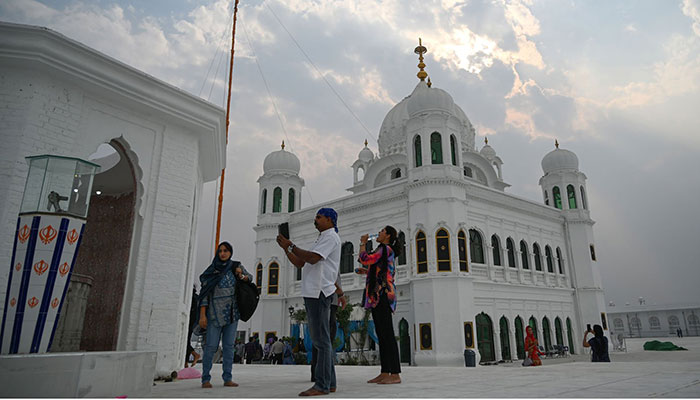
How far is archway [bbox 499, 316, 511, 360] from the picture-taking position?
768 inches

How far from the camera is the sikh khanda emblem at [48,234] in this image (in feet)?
14.1

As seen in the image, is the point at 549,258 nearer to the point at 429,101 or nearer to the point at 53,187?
the point at 429,101

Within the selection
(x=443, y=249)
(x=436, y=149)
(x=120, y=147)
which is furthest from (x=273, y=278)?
(x=120, y=147)

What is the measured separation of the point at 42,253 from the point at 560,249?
80.1 feet

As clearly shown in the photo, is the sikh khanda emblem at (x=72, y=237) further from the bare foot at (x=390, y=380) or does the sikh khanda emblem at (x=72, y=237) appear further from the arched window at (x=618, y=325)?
the arched window at (x=618, y=325)

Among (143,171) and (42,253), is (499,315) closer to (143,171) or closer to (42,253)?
(143,171)

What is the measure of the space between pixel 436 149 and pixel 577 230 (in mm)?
10512

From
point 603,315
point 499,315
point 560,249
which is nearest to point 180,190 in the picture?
point 499,315

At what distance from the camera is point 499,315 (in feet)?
63.9

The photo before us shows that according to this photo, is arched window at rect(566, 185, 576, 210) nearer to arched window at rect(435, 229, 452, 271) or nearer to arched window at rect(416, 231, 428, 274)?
arched window at rect(435, 229, 452, 271)

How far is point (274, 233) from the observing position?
2469cm

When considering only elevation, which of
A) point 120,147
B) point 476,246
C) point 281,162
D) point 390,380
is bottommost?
point 390,380

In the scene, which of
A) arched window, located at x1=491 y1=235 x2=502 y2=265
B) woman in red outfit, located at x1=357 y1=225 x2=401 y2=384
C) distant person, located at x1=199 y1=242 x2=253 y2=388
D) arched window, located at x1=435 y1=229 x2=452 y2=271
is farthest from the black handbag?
arched window, located at x1=491 y1=235 x2=502 y2=265

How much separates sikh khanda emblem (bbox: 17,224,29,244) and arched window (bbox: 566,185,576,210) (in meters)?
26.0
